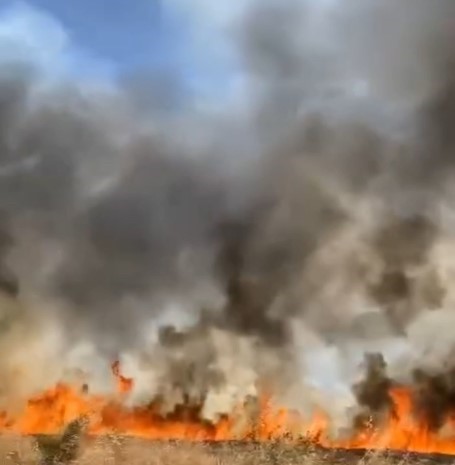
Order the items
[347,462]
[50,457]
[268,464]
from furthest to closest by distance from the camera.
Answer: [347,462], [268,464], [50,457]

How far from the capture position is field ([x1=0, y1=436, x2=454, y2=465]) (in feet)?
228

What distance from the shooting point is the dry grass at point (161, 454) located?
227 ft

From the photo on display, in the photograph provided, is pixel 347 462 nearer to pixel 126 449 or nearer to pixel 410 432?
pixel 410 432

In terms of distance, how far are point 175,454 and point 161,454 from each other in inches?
85.8

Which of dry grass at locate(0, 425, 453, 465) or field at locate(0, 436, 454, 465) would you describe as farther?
field at locate(0, 436, 454, 465)

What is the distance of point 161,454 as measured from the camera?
242 feet

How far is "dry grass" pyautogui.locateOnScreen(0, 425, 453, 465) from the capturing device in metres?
69.1

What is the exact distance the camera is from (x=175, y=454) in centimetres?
7538

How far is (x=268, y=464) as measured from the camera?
72.5 metres

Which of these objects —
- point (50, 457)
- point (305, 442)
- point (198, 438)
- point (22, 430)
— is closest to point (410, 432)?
point (305, 442)

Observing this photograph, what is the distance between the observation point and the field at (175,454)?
6944 centimetres

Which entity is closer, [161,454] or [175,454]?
[161,454]

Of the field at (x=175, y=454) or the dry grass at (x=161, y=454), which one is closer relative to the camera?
the dry grass at (x=161, y=454)

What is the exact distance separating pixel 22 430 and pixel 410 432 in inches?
1500
